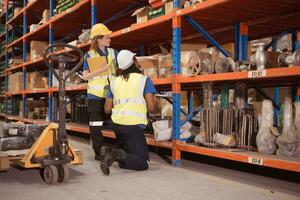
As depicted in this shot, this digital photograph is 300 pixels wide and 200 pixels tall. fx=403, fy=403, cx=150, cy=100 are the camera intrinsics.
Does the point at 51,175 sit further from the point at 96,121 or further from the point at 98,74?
the point at 98,74

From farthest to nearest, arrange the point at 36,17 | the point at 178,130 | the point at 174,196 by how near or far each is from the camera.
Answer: the point at 36,17
the point at 178,130
the point at 174,196

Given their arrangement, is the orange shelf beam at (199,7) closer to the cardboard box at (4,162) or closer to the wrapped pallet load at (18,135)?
the wrapped pallet load at (18,135)

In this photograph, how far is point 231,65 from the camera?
4.63m

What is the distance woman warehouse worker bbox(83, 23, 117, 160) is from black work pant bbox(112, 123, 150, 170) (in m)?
0.83

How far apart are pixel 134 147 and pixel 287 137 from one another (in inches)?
67.5

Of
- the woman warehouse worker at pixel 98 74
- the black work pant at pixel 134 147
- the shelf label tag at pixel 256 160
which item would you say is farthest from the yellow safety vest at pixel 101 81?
the shelf label tag at pixel 256 160

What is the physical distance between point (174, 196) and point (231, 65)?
1.85 m

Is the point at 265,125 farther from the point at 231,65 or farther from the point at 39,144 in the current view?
the point at 39,144

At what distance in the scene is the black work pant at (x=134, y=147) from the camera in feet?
15.0

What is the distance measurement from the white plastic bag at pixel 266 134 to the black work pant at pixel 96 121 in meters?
2.25

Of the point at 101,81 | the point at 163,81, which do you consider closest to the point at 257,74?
the point at 163,81

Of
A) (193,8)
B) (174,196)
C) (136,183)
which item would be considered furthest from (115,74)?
(174,196)

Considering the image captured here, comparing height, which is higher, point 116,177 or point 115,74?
point 115,74

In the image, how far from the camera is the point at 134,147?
4.68 meters
